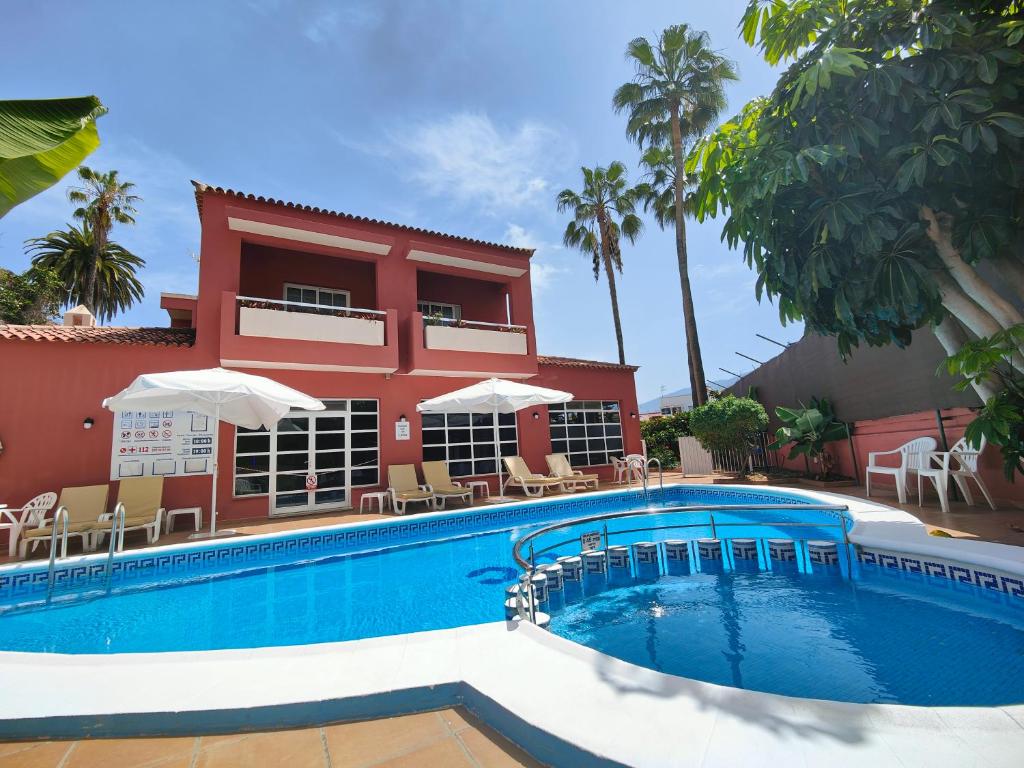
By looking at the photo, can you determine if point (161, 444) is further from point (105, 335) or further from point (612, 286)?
point (612, 286)

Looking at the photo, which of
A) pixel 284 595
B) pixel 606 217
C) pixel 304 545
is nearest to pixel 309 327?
pixel 304 545

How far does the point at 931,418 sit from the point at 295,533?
12.5 meters

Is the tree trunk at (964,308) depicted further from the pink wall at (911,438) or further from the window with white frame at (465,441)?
the window with white frame at (465,441)

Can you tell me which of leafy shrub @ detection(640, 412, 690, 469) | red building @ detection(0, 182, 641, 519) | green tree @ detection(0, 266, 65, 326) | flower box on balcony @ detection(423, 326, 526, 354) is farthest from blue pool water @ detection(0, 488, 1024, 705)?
green tree @ detection(0, 266, 65, 326)

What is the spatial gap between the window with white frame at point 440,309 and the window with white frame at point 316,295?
96.6 inches

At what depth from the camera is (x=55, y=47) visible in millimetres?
5945

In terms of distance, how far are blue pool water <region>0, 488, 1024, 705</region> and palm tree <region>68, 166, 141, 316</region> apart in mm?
23925

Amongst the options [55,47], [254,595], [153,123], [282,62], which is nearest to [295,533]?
[254,595]

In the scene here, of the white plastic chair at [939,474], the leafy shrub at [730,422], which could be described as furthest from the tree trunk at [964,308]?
the leafy shrub at [730,422]

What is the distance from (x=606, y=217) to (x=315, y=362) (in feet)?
54.7

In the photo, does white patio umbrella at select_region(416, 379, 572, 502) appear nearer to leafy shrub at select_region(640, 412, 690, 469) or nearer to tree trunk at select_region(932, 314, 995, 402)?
tree trunk at select_region(932, 314, 995, 402)

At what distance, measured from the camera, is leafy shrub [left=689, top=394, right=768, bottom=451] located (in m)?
14.3

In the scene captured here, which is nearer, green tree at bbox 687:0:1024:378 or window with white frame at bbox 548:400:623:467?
green tree at bbox 687:0:1024:378

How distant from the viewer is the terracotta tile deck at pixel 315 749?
2092 mm
